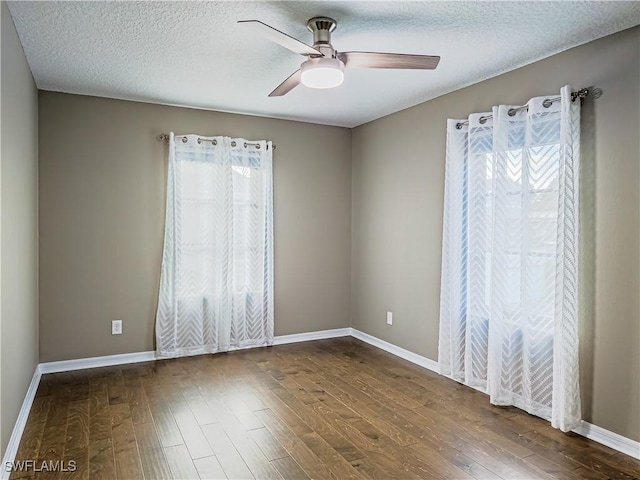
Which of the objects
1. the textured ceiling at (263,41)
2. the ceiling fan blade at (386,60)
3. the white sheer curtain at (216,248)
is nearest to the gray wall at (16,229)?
the textured ceiling at (263,41)

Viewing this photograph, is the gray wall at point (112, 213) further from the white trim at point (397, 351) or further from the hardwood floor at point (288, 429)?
the white trim at point (397, 351)

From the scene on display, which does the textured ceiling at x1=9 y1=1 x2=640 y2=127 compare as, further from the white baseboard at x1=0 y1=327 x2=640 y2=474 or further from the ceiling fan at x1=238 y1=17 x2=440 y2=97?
the white baseboard at x1=0 y1=327 x2=640 y2=474

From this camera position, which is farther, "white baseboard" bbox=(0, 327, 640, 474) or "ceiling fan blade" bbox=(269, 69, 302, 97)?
"ceiling fan blade" bbox=(269, 69, 302, 97)

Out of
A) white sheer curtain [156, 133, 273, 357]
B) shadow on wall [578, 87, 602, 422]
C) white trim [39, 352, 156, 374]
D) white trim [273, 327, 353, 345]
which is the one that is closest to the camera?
shadow on wall [578, 87, 602, 422]

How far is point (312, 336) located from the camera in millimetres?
5180

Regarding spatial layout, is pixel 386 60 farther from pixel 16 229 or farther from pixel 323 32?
pixel 16 229

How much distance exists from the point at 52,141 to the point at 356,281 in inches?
129

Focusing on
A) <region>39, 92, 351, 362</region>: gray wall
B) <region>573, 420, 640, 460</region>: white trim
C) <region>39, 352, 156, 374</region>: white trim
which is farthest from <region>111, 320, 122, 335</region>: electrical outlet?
<region>573, 420, 640, 460</region>: white trim

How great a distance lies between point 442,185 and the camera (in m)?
4.07

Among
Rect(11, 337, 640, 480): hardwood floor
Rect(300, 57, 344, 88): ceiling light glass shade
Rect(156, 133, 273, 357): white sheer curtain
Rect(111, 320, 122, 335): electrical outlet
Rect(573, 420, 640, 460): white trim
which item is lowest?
Rect(11, 337, 640, 480): hardwood floor

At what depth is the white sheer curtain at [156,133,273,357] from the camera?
14.5 ft

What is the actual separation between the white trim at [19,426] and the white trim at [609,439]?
3.18 meters

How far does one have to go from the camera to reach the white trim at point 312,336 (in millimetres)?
4996

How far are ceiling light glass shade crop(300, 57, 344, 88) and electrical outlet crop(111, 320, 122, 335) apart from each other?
291cm
